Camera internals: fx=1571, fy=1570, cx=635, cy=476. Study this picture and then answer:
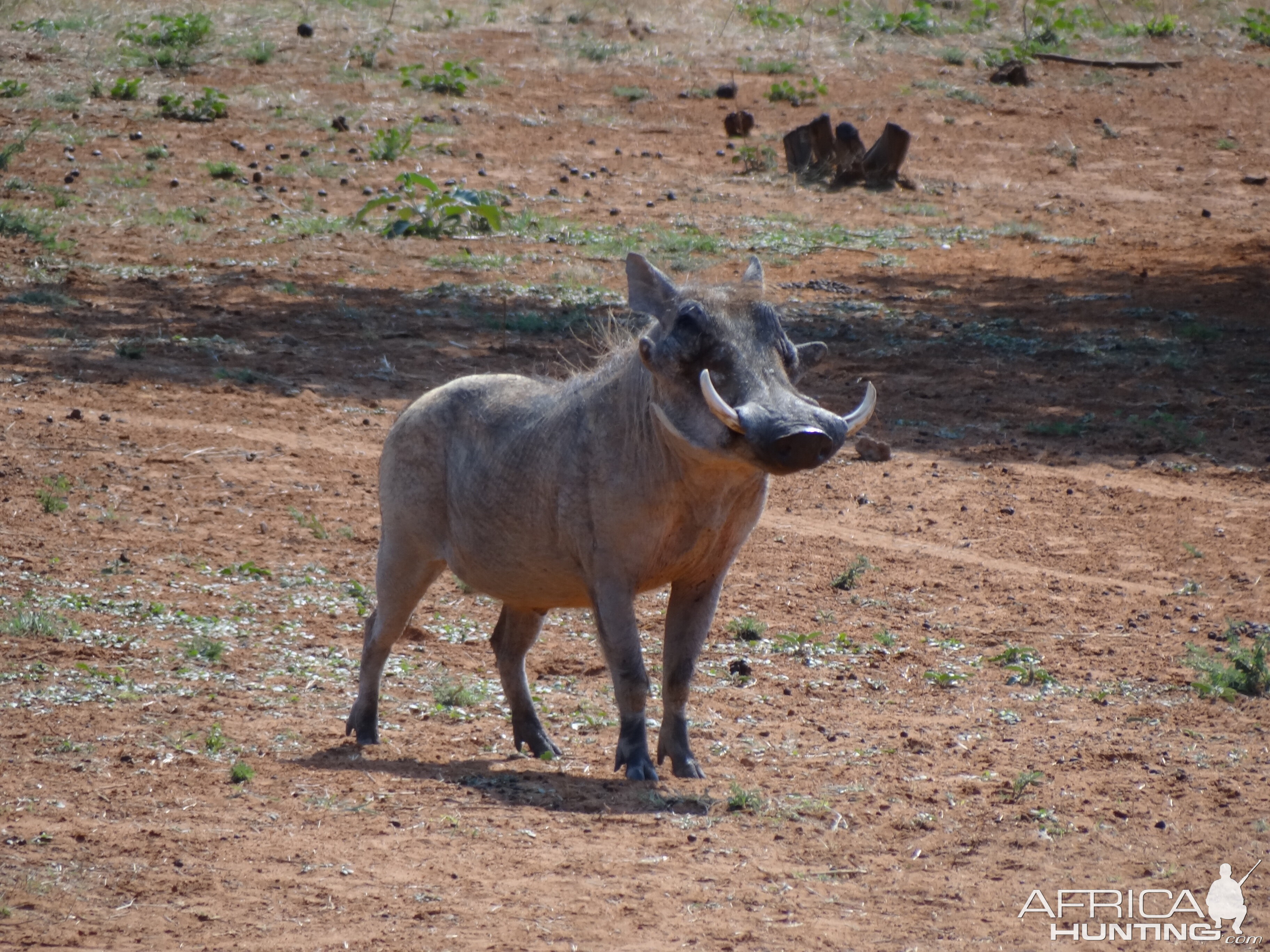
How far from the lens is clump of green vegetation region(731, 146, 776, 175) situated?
60.6 feet

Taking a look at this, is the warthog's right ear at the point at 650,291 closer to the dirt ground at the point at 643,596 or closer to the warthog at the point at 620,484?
the warthog at the point at 620,484

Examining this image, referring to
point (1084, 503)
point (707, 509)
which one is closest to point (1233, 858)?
point (707, 509)

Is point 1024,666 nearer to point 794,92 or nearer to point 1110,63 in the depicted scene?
point 794,92

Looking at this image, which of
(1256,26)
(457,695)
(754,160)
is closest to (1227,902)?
(457,695)

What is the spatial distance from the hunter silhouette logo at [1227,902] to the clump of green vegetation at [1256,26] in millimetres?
24791

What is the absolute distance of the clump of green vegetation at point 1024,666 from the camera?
289 inches

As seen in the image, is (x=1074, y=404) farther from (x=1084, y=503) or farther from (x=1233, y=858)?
(x=1233, y=858)

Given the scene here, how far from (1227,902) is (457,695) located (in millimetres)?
3469

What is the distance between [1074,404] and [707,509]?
726 cm

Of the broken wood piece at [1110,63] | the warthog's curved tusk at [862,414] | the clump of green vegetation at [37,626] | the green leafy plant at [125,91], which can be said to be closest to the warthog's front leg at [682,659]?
the warthog's curved tusk at [862,414]

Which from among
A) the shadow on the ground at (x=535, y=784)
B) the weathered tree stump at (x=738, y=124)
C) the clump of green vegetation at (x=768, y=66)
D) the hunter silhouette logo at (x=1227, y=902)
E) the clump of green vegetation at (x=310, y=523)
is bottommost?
the clump of green vegetation at (x=310, y=523)

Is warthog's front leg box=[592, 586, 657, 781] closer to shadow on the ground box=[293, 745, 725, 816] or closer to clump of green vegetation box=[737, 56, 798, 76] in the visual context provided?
shadow on the ground box=[293, 745, 725, 816]

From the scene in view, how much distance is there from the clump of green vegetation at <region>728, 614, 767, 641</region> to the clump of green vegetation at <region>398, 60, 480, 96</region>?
1319cm

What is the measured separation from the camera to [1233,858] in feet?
16.2
